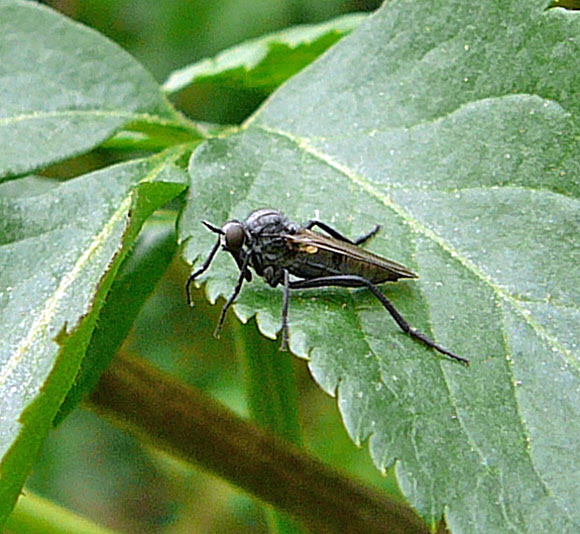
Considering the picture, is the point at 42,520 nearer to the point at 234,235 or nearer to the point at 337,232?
the point at 234,235

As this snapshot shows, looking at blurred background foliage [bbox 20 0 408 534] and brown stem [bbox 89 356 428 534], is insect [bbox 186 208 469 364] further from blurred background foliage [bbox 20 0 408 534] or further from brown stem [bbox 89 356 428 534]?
blurred background foliage [bbox 20 0 408 534]

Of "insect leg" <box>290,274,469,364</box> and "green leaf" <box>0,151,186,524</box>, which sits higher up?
"green leaf" <box>0,151,186,524</box>

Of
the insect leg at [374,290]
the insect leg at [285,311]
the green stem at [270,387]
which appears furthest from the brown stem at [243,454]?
the insect leg at [374,290]

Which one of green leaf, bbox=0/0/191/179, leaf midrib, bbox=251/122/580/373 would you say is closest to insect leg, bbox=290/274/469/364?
leaf midrib, bbox=251/122/580/373

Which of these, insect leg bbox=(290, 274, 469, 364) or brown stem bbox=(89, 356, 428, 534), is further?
brown stem bbox=(89, 356, 428, 534)

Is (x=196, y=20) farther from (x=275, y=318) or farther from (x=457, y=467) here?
(x=457, y=467)

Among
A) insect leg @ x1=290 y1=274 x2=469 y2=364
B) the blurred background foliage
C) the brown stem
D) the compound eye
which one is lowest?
the blurred background foliage

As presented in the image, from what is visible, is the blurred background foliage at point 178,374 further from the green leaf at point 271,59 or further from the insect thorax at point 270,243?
the insect thorax at point 270,243
